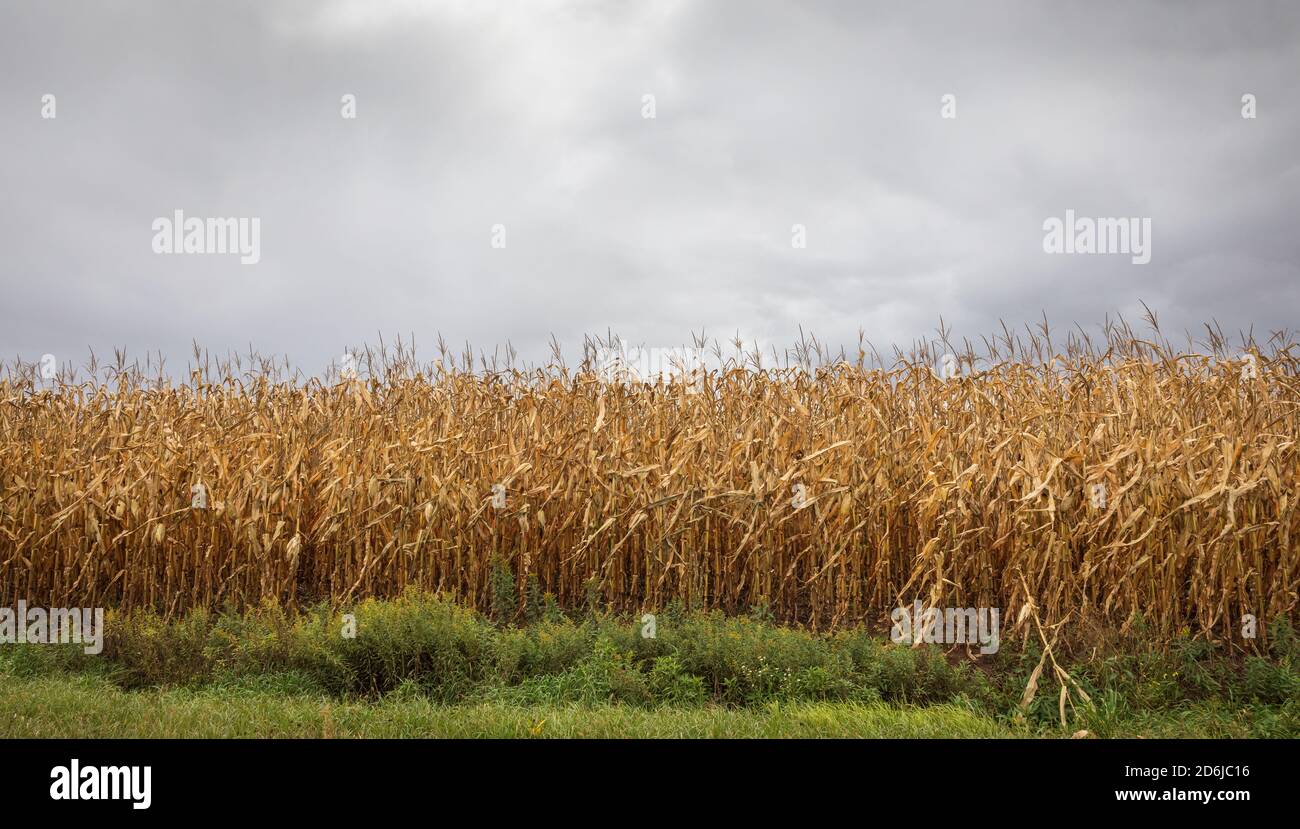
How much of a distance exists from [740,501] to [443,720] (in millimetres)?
2973

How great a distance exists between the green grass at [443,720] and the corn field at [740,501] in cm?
126

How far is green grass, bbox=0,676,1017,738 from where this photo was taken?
459 cm

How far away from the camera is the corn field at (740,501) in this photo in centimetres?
595

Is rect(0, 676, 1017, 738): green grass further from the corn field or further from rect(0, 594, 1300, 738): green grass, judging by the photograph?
the corn field

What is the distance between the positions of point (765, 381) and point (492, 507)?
332 cm

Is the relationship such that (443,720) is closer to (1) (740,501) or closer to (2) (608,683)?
(2) (608,683)

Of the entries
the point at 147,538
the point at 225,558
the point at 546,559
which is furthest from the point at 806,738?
the point at 147,538

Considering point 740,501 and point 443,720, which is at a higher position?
point 740,501

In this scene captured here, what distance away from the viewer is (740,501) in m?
6.60

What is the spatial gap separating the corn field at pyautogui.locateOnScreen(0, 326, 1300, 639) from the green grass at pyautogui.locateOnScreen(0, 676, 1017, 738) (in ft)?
4.13

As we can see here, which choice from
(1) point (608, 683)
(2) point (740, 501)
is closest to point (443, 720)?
(1) point (608, 683)

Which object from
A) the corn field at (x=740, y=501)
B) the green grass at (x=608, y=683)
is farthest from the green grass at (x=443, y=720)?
the corn field at (x=740, y=501)

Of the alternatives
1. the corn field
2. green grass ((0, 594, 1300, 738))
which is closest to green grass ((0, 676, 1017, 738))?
green grass ((0, 594, 1300, 738))
